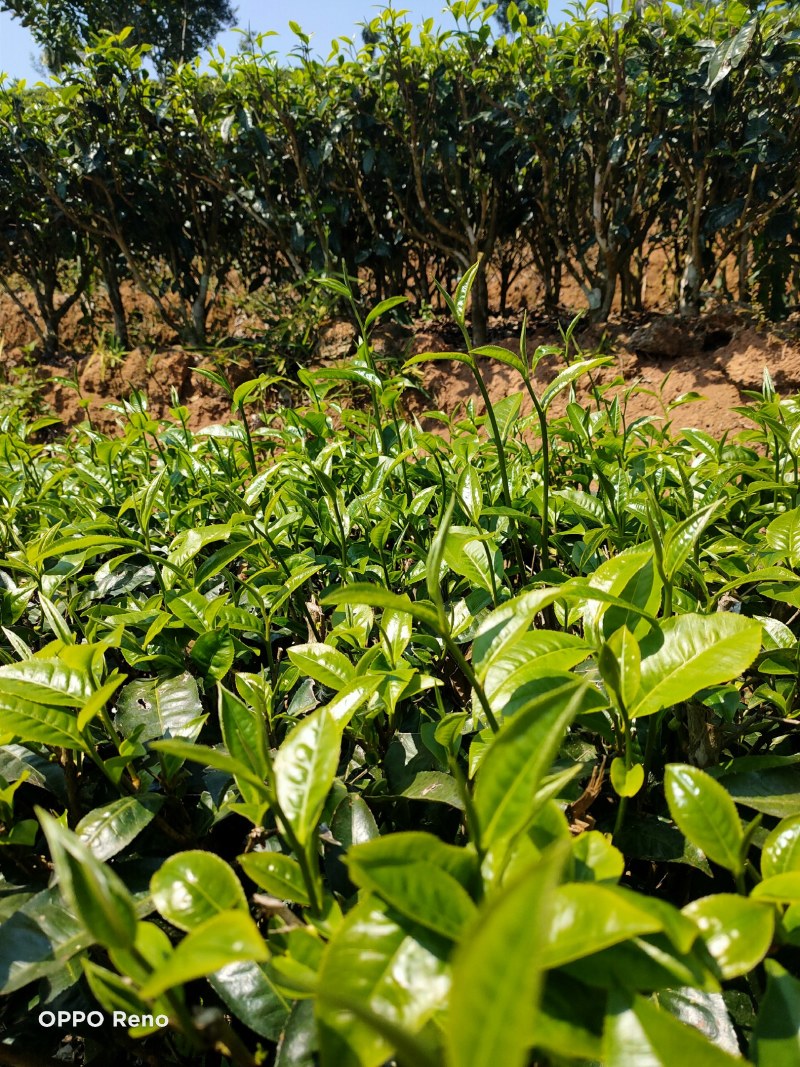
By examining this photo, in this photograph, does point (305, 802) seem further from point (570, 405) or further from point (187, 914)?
point (570, 405)

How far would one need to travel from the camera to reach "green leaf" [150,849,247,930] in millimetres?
647

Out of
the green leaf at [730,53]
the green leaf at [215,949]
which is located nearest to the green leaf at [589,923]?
the green leaf at [215,949]

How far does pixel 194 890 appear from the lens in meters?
0.66

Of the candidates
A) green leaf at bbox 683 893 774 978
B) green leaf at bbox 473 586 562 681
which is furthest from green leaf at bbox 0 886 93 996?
green leaf at bbox 683 893 774 978

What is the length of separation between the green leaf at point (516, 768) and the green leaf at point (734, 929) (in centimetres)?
18

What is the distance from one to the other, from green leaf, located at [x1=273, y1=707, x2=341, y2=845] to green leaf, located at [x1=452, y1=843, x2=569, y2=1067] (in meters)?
0.31

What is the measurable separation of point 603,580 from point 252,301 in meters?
6.83

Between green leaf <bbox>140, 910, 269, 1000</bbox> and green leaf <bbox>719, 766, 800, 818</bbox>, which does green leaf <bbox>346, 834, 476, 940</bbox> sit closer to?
green leaf <bbox>140, 910, 269, 1000</bbox>

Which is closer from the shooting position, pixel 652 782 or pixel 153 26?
pixel 652 782

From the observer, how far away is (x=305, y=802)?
67 centimetres

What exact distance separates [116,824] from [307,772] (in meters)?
0.34

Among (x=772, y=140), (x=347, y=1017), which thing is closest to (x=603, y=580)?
(x=347, y=1017)

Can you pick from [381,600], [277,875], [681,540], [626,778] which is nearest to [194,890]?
[277,875]

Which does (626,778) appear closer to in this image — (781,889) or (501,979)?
(781,889)
